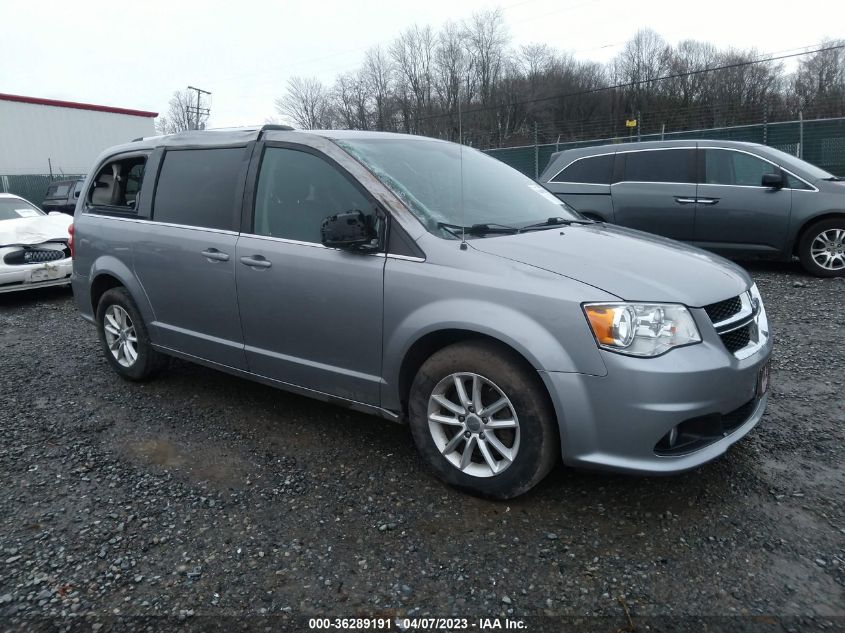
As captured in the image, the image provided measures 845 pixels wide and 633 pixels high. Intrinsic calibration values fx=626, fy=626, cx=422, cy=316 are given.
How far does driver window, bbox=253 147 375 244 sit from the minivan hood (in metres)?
0.80

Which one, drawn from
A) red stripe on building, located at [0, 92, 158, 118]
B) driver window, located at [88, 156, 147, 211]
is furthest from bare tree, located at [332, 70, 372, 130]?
driver window, located at [88, 156, 147, 211]

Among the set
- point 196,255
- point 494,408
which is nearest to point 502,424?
point 494,408

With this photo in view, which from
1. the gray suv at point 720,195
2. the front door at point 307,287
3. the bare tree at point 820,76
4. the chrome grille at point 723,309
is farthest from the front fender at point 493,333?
the bare tree at point 820,76

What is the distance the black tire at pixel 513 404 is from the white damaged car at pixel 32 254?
7150 mm

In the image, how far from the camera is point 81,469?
11.2 feet

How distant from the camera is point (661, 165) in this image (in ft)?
27.7

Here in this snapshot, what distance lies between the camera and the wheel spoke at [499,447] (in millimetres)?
2811

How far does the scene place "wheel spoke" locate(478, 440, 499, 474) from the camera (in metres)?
2.86

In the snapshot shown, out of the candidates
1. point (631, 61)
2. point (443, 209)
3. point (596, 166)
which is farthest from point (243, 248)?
point (631, 61)

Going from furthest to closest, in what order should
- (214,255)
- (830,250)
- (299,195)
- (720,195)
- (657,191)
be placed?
(657,191) → (720,195) → (830,250) → (214,255) → (299,195)

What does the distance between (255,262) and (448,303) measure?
1299 millimetres

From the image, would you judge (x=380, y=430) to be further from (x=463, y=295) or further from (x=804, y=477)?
(x=804, y=477)

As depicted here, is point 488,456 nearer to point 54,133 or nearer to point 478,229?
point 478,229

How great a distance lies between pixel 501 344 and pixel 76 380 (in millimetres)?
3800
